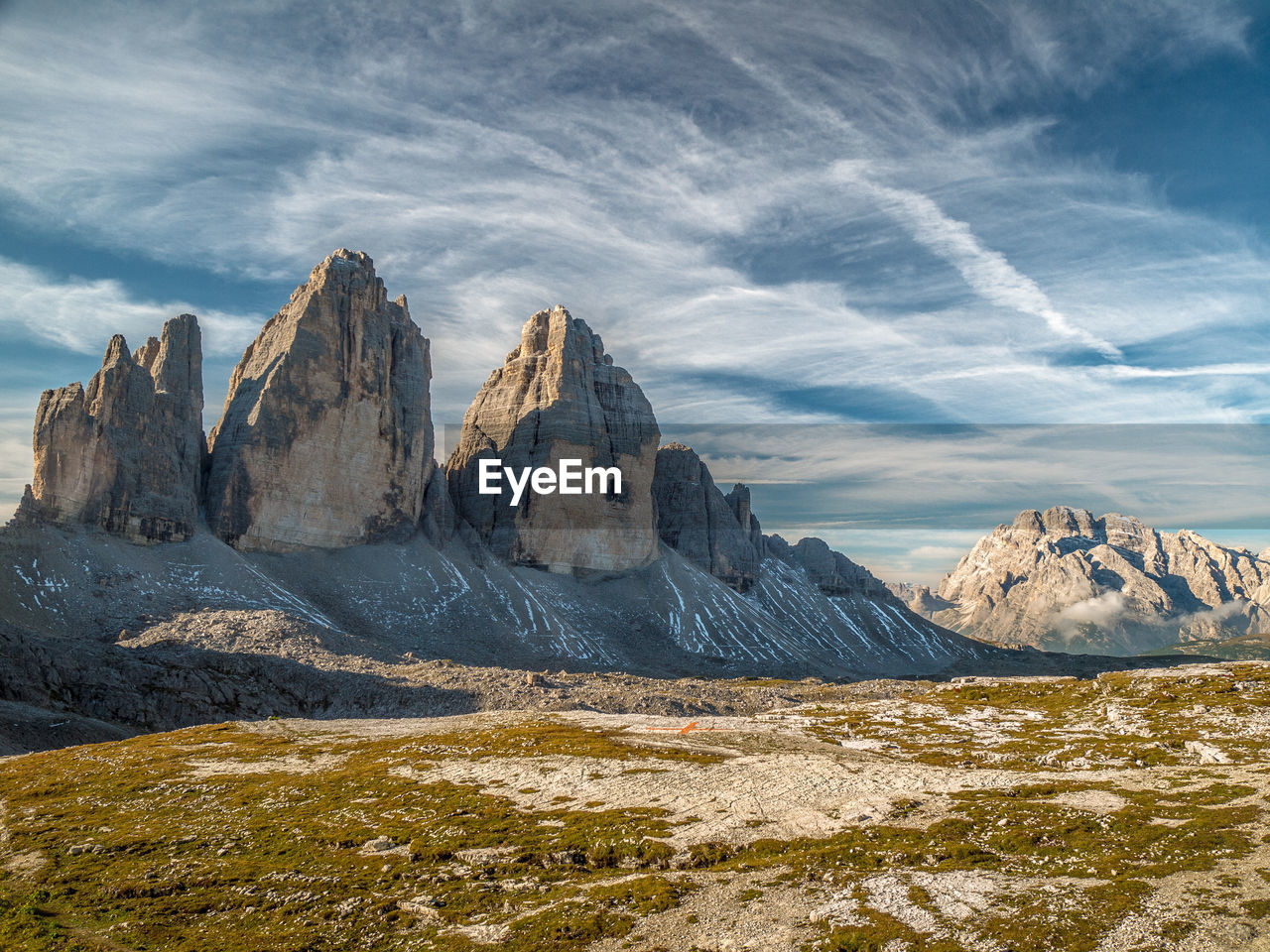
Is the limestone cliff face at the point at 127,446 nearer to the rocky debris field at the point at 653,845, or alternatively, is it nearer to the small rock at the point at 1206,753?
the rocky debris field at the point at 653,845

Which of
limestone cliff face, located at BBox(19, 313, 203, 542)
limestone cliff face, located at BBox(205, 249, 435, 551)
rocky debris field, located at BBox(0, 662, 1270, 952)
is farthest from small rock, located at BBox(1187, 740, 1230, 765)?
limestone cliff face, located at BBox(205, 249, 435, 551)

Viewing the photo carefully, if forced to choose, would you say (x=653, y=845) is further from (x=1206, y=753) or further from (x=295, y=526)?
(x=295, y=526)

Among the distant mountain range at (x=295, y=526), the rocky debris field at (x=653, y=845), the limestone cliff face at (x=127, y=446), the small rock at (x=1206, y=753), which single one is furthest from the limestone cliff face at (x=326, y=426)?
the small rock at (x=1206, y=753)

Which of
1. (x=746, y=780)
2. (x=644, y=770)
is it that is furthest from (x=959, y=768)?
(x=644, y=770)

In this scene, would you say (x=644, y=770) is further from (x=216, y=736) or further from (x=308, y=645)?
(x=308, y=645)

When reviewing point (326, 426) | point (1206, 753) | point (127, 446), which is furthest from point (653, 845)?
point (326, 426)

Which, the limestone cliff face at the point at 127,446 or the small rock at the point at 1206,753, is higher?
the limestone cliff face at the point at 127,446
